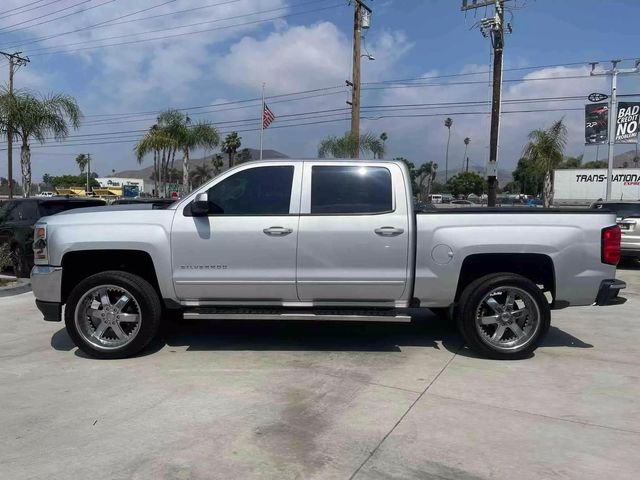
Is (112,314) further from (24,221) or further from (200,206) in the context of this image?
(24,221)

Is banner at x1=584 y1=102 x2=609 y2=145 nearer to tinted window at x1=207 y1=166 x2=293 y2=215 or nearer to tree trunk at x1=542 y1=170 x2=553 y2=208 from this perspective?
tree trunk at x1=542 y1=170 x2=553 y2=208

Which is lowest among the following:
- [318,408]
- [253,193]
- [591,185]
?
[318,408]

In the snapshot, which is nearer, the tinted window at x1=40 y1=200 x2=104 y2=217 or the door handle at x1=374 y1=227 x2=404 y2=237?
the door handle at x1=374 y1=227 x2=404 y2=237

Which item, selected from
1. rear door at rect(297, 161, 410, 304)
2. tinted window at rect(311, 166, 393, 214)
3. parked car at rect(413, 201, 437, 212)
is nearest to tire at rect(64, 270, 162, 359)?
rear door at rect(297, 161, 410, 304)

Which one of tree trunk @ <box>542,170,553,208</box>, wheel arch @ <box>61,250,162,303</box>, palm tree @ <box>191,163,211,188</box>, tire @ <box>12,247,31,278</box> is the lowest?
tire @ <box>12,247,31,278</box>

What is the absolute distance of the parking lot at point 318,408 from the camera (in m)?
3.63

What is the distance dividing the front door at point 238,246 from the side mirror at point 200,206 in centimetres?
7

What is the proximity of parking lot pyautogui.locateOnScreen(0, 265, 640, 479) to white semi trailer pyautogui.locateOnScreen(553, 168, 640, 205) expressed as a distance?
116 ft

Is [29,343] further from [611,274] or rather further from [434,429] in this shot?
[611,274]

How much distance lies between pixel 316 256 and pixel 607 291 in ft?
9.56

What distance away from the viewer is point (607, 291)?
5.59m

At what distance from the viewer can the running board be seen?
Result: 554 centimetres

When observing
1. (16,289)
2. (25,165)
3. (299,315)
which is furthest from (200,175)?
(299,315)

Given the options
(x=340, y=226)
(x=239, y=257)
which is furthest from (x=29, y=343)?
(x=340, y=226)
